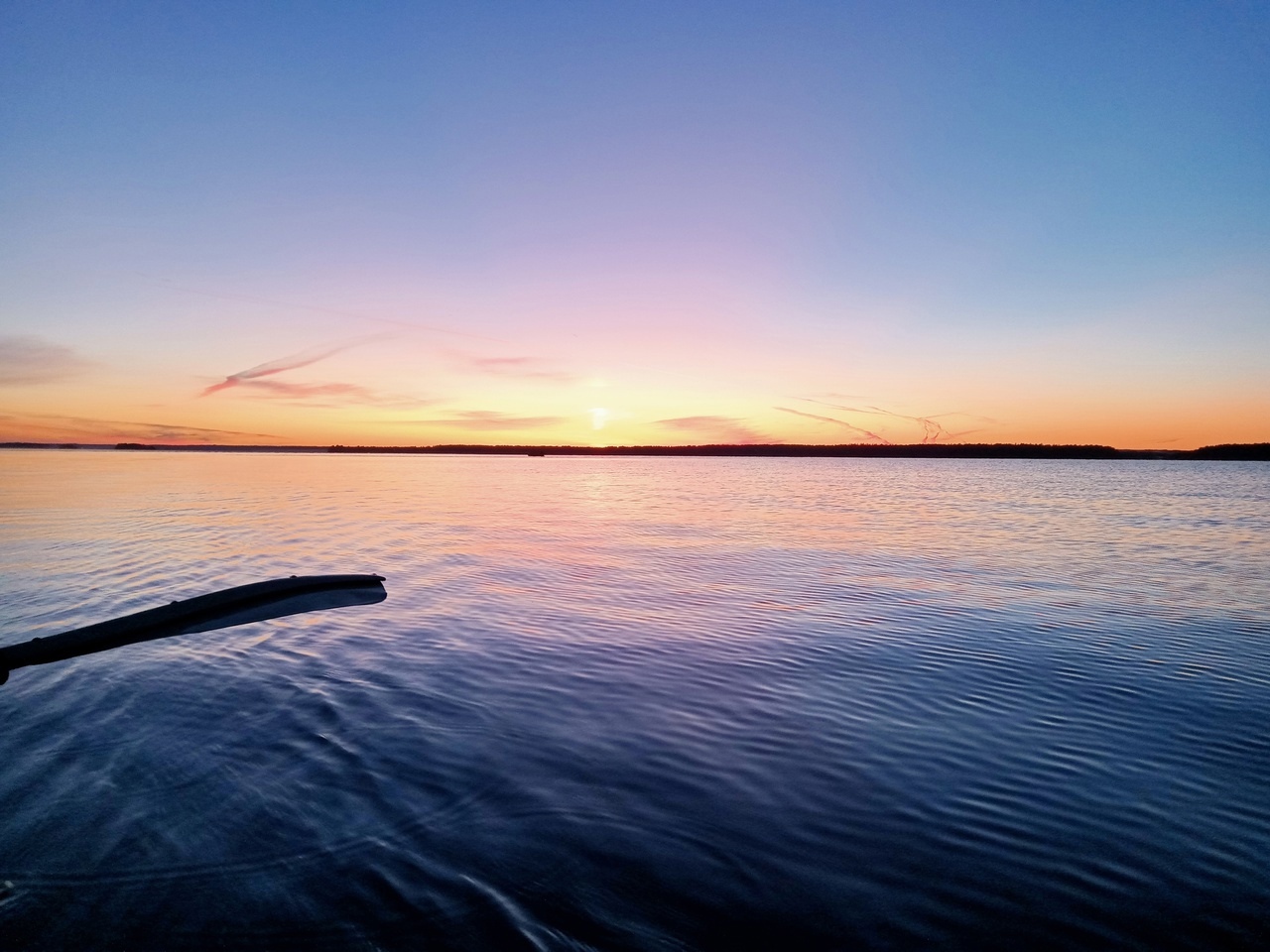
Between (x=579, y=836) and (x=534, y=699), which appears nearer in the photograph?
(x=579, y=836)

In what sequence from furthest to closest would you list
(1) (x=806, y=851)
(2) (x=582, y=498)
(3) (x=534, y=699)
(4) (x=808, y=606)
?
(2) (x=582, y=498) < (4) (x=808, y=606) < (3) (x=534, y=699) < (1) (x=806, y=851)

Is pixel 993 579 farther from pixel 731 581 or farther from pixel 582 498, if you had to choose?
pixel 582 498

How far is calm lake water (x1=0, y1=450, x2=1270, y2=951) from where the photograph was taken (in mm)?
4629

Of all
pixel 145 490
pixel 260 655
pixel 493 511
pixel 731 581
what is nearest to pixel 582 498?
pixel 493 511

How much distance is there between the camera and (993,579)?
737 inches

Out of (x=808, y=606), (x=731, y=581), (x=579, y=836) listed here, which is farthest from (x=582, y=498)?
(x=579, y=836)

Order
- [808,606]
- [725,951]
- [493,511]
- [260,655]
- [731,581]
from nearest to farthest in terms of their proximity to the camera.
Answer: [725,951], [260,655], [808,606], [731,581], [493,511]

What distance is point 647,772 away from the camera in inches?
269

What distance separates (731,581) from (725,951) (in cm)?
1448

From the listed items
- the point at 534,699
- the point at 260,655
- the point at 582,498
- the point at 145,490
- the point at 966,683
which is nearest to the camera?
the point at 534,699

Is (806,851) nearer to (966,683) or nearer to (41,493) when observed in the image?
(966,683)

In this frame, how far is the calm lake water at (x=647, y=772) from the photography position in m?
4.63

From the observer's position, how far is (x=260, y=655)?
36.2ft

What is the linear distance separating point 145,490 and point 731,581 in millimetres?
46270
